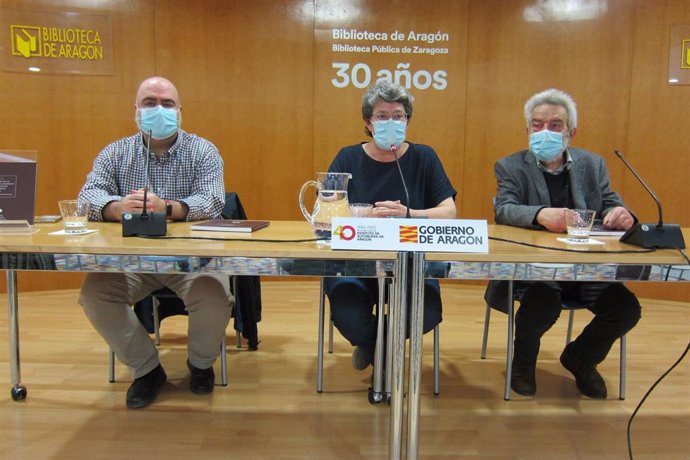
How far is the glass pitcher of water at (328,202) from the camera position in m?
1.35

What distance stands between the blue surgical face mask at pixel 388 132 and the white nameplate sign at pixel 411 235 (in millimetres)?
834

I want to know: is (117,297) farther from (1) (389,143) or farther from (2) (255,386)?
(1) (389,143)

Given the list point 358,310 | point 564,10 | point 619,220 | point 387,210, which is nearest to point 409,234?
point 387,210

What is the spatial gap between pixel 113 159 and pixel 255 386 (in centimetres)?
110

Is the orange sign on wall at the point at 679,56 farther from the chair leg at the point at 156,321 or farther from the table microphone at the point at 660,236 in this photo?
the chair leg at the point at 156,321

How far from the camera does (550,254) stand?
46.5 inches

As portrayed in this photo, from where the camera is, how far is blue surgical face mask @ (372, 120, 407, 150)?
194cm

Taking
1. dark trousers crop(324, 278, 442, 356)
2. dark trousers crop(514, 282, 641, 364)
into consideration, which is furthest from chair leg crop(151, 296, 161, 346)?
dark trousers crop(514, 282, 641, 364)

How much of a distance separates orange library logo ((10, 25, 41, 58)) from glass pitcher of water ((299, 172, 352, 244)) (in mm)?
3063

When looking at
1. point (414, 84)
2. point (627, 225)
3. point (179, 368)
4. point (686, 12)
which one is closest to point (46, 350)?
point (179, 368)

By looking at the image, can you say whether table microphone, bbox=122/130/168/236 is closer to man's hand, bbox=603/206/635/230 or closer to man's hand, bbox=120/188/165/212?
man's hand, bbox=120/188/165/212

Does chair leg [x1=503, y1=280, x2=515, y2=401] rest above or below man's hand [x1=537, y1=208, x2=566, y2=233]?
below

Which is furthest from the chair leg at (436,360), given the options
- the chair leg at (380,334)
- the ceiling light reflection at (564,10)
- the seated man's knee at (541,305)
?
the ceiling light reflection at (564,10)

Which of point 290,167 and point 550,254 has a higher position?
point 290,167
